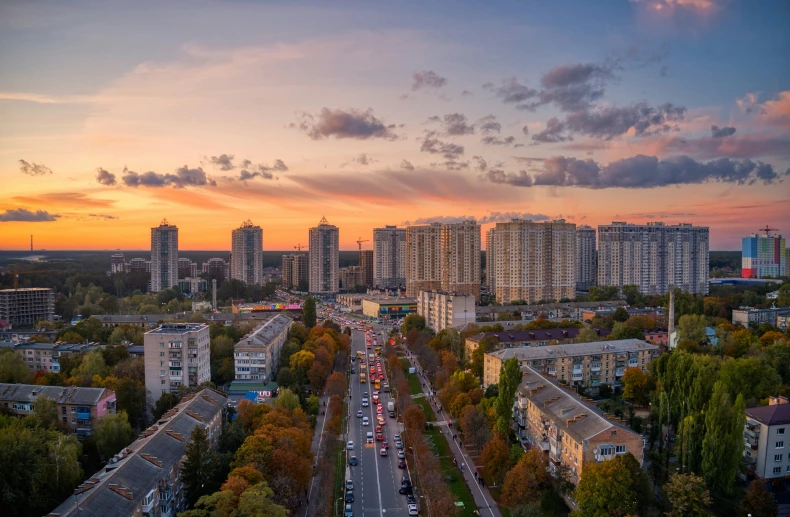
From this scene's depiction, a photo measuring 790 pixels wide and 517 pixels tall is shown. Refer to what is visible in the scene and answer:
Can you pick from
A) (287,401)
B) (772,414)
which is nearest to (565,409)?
(772,414)

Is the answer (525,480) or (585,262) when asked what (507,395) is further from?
(585,262)

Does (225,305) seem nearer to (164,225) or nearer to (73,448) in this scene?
(164,225)

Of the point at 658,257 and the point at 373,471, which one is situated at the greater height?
the point at 658,257

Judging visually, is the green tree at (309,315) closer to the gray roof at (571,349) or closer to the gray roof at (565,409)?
the gray roof at (571,349)

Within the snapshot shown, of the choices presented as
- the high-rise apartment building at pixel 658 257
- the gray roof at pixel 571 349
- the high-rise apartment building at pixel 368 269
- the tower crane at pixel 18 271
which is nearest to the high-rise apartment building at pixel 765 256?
the high-rise apartment building at pixel 658 257

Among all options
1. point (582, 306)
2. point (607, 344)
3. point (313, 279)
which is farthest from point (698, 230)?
point (313, 279)

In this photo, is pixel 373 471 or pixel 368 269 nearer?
pixel 373 471
